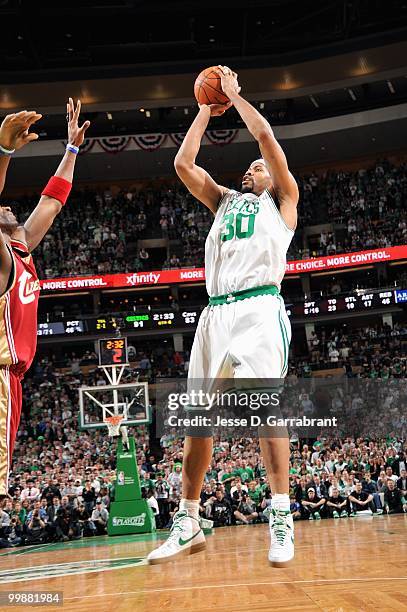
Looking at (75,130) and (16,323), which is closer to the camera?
(16,323)

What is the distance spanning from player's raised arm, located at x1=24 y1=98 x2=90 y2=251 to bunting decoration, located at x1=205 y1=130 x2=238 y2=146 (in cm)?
2843

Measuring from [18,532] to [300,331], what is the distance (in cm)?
1842

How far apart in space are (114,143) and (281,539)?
1208 inches

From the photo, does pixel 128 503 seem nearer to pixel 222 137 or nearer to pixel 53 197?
pixel 53 197

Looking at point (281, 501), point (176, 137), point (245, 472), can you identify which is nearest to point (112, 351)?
point (245, 472)

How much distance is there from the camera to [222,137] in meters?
33.0

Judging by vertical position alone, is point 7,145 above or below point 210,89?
below

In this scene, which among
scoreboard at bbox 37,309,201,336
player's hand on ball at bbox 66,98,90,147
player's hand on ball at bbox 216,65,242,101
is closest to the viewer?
player's hand on ball at bbox 216,65,242,101

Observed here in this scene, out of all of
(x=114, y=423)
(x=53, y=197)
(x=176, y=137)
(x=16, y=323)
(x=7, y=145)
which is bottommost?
(x=114, y=423)

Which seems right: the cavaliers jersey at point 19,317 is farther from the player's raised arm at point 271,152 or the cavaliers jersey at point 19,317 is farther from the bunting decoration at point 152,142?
the bunting decoration at point 152,142

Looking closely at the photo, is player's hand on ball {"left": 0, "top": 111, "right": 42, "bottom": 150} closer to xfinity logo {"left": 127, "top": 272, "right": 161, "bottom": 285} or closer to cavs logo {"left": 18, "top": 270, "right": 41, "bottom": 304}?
cavs logo {"left": 18, "top": 270, "right": 41, "bottom": 304}

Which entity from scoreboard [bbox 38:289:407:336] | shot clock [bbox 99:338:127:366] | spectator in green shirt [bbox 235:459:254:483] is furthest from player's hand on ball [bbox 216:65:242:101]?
scoreboard [bbox 38:289:407:336]

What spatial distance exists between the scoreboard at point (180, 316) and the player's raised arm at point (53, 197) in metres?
23.1

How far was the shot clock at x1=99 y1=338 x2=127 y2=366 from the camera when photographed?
15367mm
